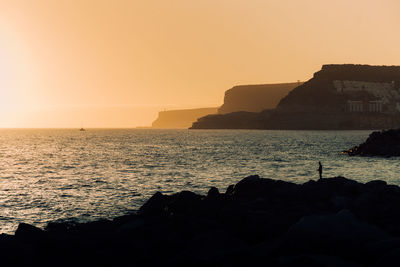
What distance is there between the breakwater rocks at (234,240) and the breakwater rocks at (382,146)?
52.4 m

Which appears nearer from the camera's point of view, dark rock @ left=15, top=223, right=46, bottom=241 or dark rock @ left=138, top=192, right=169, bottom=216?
dark rock @ left=15, top=223, right=46, bottom=241

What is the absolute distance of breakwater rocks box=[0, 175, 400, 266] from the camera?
42.9 ft

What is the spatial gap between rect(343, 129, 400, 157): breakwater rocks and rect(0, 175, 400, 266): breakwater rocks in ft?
172

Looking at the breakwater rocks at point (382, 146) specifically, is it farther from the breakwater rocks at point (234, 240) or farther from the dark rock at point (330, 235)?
the dark rock at point (330, 235)

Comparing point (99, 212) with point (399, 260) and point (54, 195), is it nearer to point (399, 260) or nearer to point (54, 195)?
point (54, 195)

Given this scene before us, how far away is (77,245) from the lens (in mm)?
14719

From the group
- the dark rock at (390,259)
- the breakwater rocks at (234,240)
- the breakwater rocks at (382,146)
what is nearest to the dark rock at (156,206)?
the breakwater rocks at (234,240)

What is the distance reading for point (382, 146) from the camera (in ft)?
A: 242

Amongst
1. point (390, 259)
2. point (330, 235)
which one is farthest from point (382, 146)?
point (390, 259)

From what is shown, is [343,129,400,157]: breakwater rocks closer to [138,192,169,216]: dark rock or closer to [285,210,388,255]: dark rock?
[138,192,169,216]: dark rock

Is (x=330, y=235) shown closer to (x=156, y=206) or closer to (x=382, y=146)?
(x=156, y=206)

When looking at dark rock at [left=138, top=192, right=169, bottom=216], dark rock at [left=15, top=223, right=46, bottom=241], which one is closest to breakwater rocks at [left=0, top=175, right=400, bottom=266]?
dark rock at [left=15, top=223, right=46, bottom=241]

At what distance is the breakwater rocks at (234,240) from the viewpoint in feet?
42.9


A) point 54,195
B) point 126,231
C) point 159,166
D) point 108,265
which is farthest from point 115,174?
point 108,265
